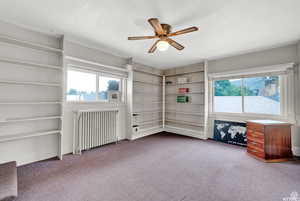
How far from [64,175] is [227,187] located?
94.1 inches

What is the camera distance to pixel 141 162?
8.27ft

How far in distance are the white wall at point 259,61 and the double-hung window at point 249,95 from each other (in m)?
0.28

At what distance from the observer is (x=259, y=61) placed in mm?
3330

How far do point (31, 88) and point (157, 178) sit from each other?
271cm

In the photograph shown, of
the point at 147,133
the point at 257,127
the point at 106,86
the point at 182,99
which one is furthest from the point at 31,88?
the point at 257,127

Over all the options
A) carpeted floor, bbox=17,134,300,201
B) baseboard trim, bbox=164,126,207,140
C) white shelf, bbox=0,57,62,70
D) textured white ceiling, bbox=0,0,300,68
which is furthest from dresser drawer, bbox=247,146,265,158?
white shelf, bbox=0,57,62,70

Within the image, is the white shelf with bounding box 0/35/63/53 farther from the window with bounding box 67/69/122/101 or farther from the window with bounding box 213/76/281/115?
the window with bounding box 213/76/281/115

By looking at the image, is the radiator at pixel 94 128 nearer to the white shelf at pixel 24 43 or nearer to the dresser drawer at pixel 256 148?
the white shelf at pixel 24 43

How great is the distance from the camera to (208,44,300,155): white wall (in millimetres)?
2900

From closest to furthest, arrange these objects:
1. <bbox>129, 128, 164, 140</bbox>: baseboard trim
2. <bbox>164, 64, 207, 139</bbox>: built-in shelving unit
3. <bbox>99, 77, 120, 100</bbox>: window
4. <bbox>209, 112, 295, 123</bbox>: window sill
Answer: <bbox>209, 112, 295, 123</bbox>: window sill, <bbox>99, 77, 120, 100</bbox>: window, <bbox>129, 128, 164, 140</bbox>: baseboard trim, <bbox>164, 64, 207, 139</bbox>: built-in shelving unit

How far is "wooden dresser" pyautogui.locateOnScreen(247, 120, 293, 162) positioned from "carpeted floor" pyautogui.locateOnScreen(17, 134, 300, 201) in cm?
18

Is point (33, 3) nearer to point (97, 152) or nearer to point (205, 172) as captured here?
point (97, 152)

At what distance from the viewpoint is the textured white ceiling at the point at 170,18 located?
176 centimetres

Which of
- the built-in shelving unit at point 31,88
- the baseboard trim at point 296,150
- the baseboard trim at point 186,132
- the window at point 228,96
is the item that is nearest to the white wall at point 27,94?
the built-in shelving unit at point 31,88
